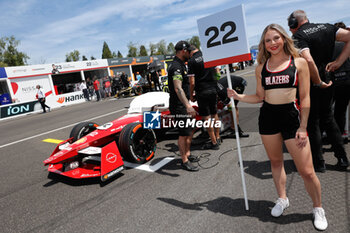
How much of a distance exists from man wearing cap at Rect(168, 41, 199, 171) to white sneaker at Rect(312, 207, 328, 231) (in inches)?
70.4

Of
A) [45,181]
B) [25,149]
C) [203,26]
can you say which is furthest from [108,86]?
[203,26]

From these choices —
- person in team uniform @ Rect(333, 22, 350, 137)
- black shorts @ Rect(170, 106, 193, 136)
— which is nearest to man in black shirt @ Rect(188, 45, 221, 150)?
black shorts @ Rect(170, 106, 193, 136)

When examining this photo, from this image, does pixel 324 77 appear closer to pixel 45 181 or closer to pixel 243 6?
pixel 243 6

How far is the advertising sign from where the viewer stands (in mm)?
2260

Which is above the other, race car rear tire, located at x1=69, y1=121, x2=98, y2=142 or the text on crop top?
the text on crop top

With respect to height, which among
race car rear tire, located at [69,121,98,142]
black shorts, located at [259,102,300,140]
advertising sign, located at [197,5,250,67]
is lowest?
race car rear tire, located at [69,121,98,142]

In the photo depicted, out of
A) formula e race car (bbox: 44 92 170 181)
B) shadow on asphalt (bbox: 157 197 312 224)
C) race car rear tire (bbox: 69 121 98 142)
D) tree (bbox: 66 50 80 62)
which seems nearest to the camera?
shadow on asphalt (bbox: 157 197 312 224)

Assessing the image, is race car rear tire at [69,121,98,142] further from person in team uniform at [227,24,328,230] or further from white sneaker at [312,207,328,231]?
white sneaker at [312,207,328,231]

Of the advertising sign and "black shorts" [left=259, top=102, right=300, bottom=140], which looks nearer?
"black shorts" [left=259, top=102, right=300, bottom=140]

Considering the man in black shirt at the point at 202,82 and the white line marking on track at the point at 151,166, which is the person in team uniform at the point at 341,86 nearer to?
the man in black shirt at the point at 202,82

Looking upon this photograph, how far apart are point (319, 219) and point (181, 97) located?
7.10 feet

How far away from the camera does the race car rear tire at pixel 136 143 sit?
3914 mm

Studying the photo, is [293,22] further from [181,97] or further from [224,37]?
[181,97]

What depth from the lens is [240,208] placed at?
99.0 inches
